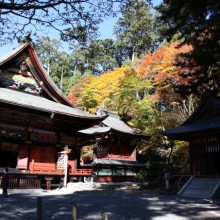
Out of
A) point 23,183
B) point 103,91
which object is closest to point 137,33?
point 103,91

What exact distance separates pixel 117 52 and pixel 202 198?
157 ft

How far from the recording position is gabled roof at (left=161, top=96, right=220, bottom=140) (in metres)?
18.2

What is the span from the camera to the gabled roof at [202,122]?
1818 centimetres

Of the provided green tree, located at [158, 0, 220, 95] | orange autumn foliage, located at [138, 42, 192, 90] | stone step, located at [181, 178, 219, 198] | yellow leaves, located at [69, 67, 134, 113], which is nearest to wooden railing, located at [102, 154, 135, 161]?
orange autumn foliage, located at [138, 42, 192, 90]

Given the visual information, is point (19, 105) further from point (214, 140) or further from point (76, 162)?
point (214, 140)

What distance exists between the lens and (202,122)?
20.0 metres

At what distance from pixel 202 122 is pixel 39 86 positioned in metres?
12.4

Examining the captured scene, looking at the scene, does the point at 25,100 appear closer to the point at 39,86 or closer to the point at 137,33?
the point at 39,86

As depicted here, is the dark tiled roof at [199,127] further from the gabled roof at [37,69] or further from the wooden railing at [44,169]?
the gabled roof at [37,69]

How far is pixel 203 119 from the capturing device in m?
20.7

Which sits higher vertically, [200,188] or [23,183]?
[23,183]

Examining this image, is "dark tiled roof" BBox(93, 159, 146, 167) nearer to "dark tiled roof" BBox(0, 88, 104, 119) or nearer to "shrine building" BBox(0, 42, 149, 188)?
"shrine building" BBox(0, 42, 149, 188)

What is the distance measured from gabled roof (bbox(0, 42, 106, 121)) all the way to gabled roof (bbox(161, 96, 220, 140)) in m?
5.58

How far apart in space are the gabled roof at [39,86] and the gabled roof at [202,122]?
18.3ft
